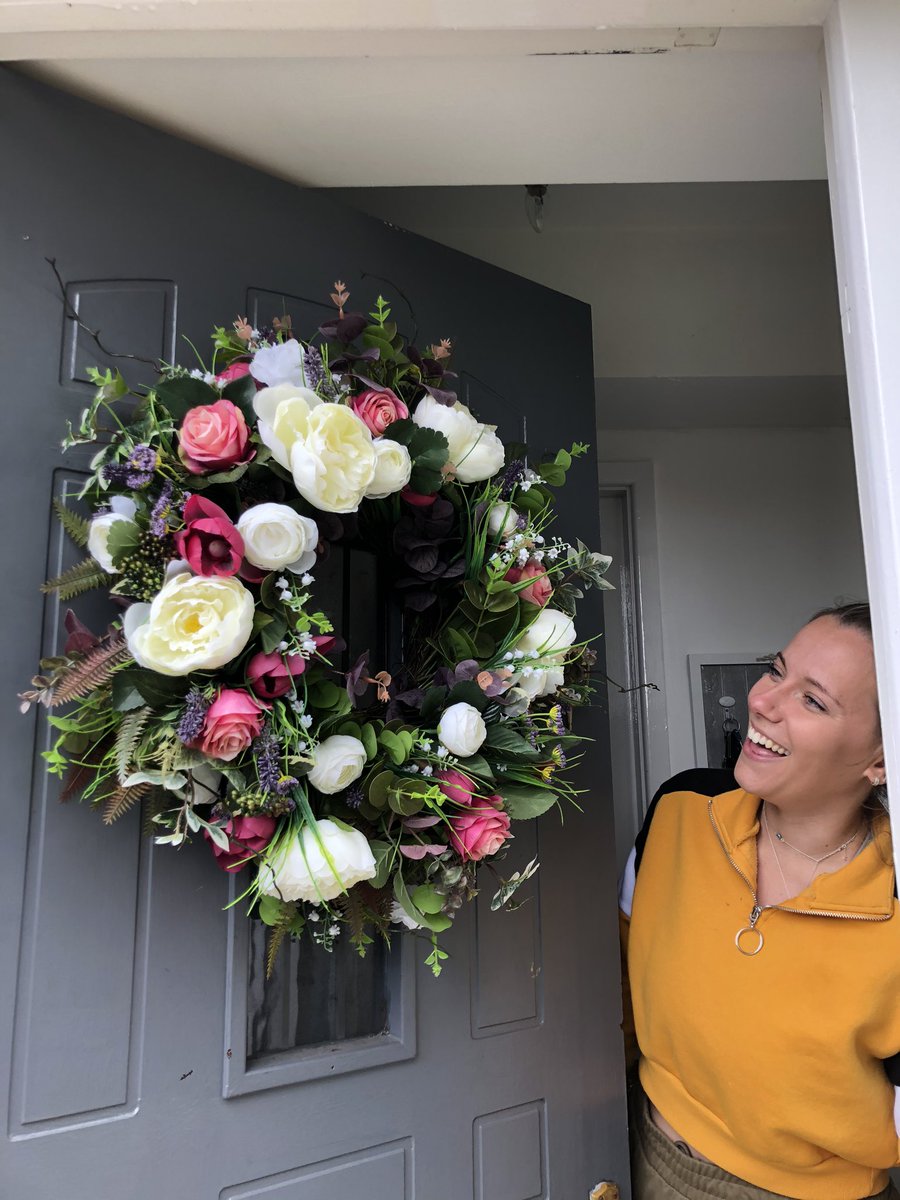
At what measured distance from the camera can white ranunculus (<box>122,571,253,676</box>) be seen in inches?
35.6

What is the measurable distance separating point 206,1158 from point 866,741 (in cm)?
115

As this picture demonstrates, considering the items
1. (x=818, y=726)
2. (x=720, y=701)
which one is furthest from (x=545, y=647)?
(x=720, y=701)

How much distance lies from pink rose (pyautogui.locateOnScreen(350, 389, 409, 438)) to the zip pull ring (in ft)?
3.43

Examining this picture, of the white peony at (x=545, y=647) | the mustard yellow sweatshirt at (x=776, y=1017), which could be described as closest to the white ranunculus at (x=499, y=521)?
the white peony at (x=545, y=647)

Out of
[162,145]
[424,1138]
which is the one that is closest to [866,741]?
[424,1138]

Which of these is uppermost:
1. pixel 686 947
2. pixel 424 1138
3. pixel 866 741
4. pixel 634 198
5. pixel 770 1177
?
pixel 634 198

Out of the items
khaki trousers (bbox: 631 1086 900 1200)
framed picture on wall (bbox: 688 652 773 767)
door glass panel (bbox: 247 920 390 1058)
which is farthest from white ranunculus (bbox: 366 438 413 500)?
framed picture on wall (bbox: 688 652 773 767)

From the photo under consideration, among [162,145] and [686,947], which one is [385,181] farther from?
[686,947]

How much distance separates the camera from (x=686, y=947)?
155cm

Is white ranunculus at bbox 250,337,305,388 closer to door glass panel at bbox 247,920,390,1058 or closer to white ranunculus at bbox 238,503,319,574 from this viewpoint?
white ranunculus at bbox 238,503,319,574

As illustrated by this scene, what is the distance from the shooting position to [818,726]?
142cm

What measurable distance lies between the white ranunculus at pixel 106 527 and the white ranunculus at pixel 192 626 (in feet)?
0.24

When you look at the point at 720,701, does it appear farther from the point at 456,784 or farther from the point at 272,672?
the point at 272,672

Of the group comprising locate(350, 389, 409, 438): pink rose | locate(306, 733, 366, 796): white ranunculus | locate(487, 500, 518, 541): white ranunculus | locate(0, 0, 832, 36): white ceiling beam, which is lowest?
locate(306, 733, 366, 796): white ranunculus
